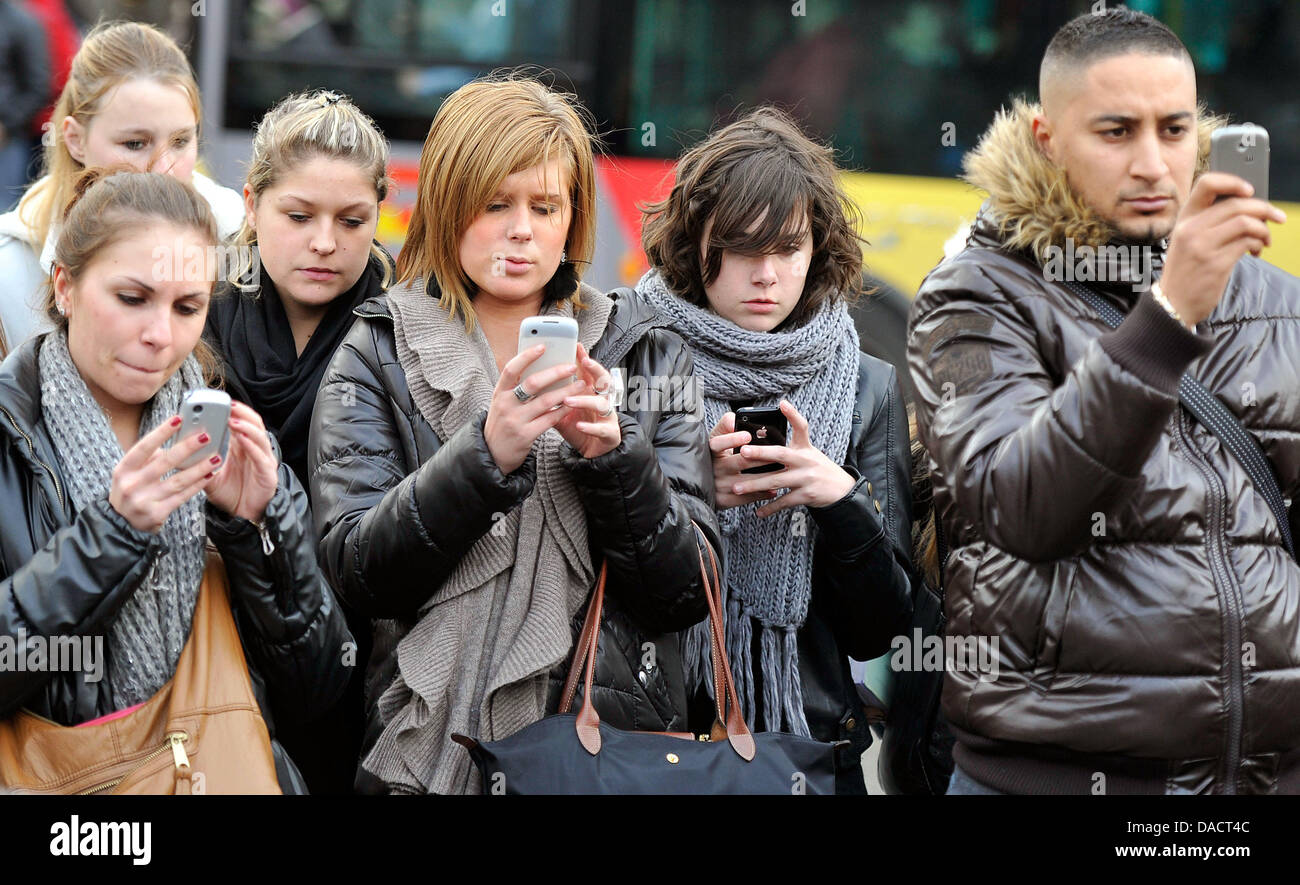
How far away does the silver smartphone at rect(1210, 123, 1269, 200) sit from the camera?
7.99 ft

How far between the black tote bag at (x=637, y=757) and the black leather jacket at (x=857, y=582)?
436 millimetres

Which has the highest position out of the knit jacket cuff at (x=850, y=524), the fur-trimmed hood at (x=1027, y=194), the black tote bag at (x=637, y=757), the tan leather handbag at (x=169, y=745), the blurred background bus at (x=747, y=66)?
the blurred background bus at (x=747, y=66)

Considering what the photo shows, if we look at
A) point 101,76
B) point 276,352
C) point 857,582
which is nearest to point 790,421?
point 857,582

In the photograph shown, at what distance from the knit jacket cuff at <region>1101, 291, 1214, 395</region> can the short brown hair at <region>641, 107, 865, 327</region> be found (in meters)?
1.27

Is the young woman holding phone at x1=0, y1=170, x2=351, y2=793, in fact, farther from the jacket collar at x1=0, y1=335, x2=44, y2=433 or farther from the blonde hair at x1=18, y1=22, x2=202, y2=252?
the blonde hair at x1=18, y1=22, x2=202, y2=252

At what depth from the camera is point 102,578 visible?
97.0 inches

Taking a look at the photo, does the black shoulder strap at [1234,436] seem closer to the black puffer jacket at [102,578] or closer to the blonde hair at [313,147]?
the black puffer jacket at [102,578]

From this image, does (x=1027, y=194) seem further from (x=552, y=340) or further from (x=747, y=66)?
(x=747, y=66)

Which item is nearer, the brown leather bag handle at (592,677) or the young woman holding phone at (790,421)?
the brown leather bag handle at (592,677)

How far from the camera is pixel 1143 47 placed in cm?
276

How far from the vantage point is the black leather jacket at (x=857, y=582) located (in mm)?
3301

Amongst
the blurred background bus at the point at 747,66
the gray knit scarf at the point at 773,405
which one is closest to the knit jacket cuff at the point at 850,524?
the gray knit scarf at the point at 773,405
